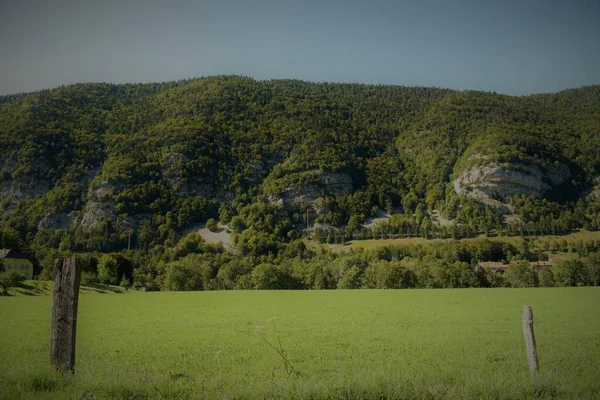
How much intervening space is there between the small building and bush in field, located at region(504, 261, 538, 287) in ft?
366

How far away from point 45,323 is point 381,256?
13542cm

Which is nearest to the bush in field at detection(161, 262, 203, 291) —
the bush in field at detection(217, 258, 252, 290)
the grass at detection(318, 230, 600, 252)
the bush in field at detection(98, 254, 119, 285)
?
the bush in field at detection(217, 258, 252, 290)

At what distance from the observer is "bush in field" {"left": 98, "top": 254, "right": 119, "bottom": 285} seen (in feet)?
361

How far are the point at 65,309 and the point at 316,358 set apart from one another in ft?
34.7

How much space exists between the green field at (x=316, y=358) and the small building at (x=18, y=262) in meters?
80.6

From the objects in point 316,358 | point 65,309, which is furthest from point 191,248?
point 65,309

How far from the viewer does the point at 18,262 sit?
10094cm

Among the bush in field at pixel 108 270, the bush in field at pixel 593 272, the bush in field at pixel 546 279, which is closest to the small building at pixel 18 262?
the bush in field at pixel 108 270

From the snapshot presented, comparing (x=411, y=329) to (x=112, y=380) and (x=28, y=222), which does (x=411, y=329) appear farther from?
(x=28, y=222)

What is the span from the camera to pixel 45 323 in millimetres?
27953

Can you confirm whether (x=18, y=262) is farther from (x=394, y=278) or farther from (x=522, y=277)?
(x=522, y=277)

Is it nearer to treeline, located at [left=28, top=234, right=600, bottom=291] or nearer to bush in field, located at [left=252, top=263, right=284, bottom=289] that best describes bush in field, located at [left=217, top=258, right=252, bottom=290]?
treeline, located at [left=28, top=234, right=600, bottom=291]

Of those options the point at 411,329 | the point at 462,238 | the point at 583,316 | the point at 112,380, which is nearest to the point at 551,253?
the point at 462,238

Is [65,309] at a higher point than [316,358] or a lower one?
higher
